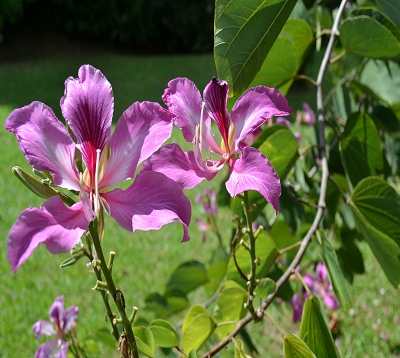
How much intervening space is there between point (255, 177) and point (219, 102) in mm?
107

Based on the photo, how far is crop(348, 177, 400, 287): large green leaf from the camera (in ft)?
2.74

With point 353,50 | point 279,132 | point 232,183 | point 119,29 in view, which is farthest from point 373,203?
point 119,29

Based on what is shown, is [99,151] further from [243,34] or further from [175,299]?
[175,299]

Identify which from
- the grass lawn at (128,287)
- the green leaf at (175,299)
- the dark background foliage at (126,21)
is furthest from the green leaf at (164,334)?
the dark background foliage at (126,21)

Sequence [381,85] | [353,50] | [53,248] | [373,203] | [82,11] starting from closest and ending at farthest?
[53,248] < [373,203] < [353,50] < [381,85] < [82,11]

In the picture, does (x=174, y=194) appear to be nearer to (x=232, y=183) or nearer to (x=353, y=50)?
(x=232, y=183)

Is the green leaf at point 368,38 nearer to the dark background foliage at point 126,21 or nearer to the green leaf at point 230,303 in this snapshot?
the green leaf at point 230,303

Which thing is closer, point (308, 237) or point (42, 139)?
point (42, 139)

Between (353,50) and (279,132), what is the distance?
0.26m

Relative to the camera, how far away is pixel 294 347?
25.6 inches

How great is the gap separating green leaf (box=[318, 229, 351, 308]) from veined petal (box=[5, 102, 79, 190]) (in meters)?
0.44

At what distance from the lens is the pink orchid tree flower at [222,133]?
53 centimetres

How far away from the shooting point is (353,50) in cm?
104

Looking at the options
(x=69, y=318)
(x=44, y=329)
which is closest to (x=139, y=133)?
(x=69, y=318)
